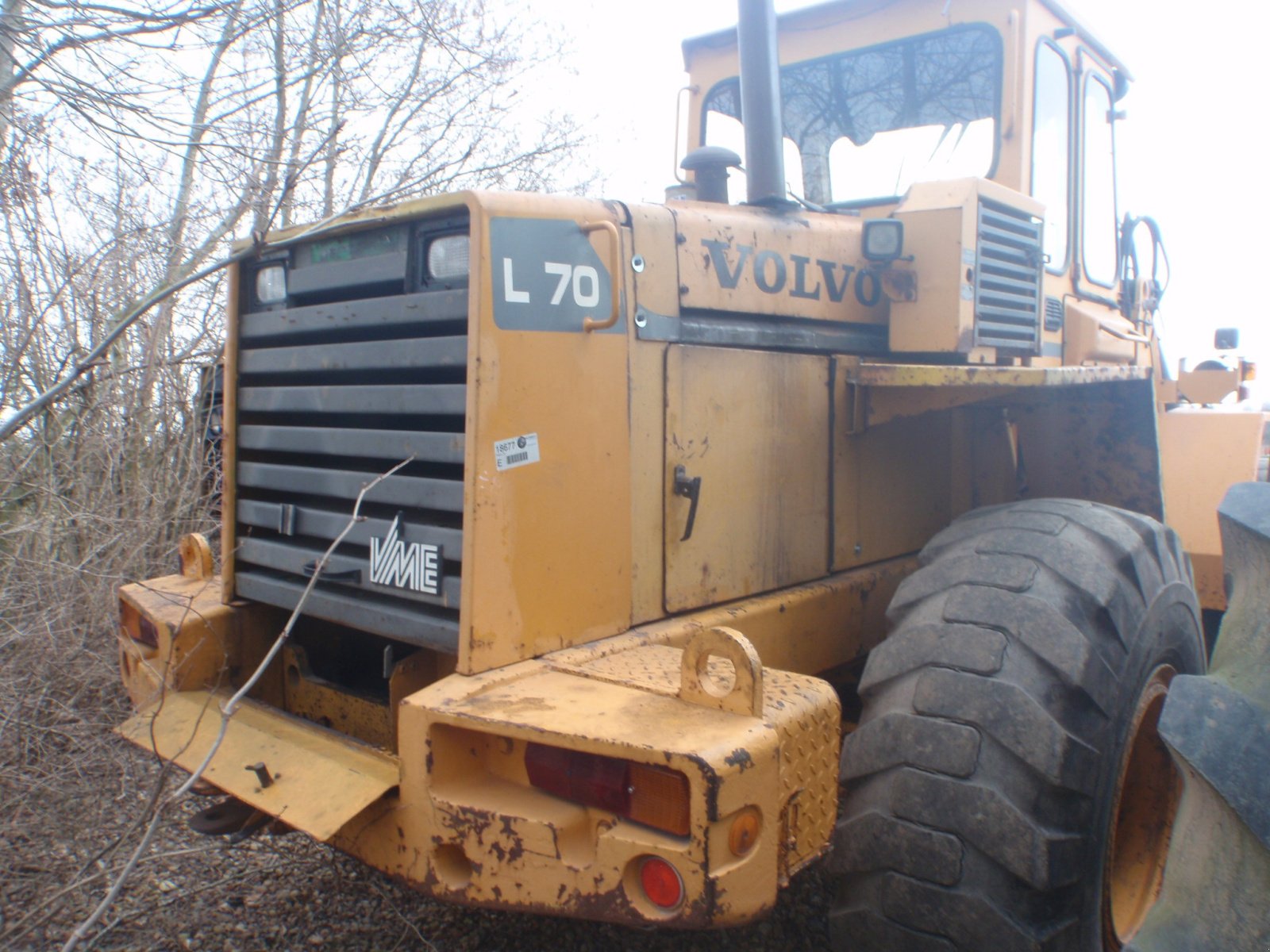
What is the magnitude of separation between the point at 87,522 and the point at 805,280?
3569mm

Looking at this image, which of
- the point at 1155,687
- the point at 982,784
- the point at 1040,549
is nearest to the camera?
the point at 982,784

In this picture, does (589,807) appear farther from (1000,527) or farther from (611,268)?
(1000,527)

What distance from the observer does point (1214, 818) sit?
1.69m

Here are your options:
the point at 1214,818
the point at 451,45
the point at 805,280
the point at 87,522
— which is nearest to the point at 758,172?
the point at 805,280

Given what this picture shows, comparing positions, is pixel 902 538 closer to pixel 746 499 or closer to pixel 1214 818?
pixel 746 499

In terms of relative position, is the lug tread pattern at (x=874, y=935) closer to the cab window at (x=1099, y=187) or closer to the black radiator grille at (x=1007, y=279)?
the black radiator grille at (x=1007, y=279)

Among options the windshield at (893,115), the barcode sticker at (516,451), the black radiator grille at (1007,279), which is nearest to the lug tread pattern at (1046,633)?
the black radiator grille at (1007,279)

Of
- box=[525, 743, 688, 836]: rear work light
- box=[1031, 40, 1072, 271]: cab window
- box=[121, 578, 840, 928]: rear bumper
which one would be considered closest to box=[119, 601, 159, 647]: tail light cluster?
box=[121, 578, 840, 928]: rear bumper

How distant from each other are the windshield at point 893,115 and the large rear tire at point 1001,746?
152 centimetres

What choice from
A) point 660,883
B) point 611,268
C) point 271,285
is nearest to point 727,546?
point 611,268

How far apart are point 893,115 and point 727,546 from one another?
6.26ft

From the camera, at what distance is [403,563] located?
8.23 feet

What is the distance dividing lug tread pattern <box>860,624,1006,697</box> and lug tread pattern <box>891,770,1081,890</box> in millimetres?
271

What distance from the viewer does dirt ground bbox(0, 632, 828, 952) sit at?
119 inches
